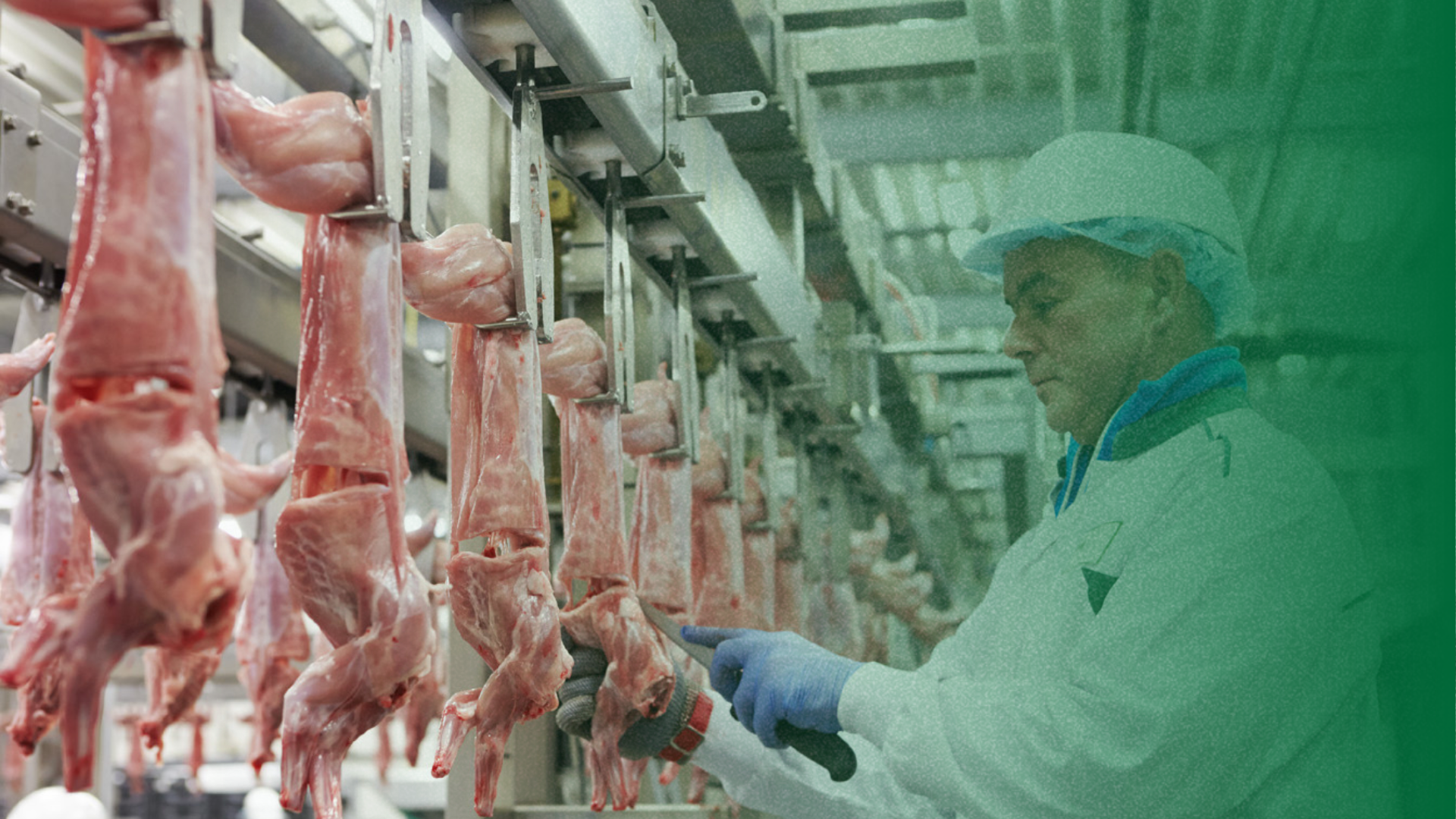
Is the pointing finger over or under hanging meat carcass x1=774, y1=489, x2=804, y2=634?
under

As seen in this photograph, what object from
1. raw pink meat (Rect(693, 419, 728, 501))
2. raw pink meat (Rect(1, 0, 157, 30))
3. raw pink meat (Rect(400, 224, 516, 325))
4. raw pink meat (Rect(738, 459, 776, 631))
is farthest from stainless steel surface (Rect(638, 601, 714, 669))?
raw pink meat (Rect(1, 0, 157, 30))

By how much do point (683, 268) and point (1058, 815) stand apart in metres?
1.29

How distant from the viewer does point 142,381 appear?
126 centimetres

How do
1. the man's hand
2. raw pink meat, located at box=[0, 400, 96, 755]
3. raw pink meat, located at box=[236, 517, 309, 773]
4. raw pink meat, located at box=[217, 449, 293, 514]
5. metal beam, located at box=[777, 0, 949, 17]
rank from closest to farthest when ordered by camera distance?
1. raw pink meat, located at box=[217, 449, 293, 514]
2. metal beam, located at box=[777, 0, 949, 17]
3. the man's hand
4. raw pink meat, located at box=[0, 400, 96, 755]
5. raw pink meat, located at box=[236, 517, 309, 773]

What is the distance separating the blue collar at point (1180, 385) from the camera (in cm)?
180

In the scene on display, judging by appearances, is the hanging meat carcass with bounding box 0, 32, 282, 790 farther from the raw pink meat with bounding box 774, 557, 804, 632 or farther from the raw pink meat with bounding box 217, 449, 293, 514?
the raw pink meat with bounding box 774, 557, 804, 632

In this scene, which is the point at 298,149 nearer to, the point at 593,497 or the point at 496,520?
the point at 496,520

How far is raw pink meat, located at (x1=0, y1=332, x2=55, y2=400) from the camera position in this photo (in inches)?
106

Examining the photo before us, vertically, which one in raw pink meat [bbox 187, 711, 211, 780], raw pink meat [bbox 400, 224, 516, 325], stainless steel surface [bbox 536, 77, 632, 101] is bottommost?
raw pink meat [bbox 187, 711, 211, 780]

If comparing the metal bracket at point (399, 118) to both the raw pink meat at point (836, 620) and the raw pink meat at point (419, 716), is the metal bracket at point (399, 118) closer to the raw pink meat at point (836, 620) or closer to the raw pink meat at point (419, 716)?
the raw pink meat at point (836, 620)

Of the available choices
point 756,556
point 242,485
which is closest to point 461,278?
point 242,485

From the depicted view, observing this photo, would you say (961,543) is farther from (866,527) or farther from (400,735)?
(400,735)

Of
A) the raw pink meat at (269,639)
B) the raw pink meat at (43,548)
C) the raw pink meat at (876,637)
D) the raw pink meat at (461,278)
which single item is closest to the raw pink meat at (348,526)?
the raw pink meat at (461,278)

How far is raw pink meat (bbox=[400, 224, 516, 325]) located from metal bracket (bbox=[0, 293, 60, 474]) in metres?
1.47
